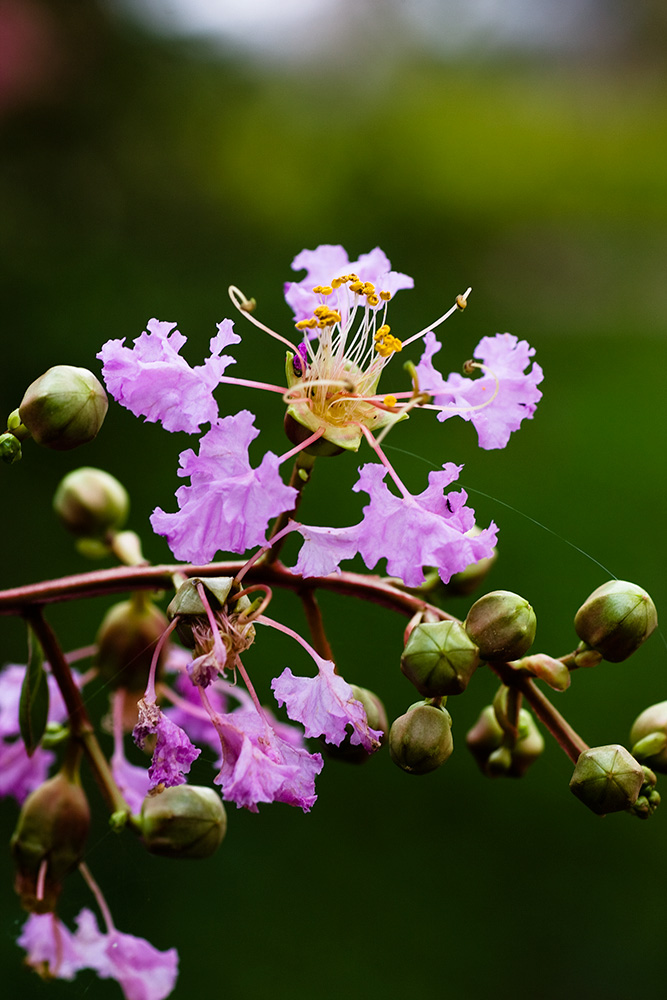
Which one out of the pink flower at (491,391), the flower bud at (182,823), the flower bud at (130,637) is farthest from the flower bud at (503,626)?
the flower bud at (130,637)

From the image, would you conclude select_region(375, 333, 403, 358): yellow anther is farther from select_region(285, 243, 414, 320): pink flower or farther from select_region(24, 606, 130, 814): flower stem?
select_region(24, 606, 130, 814): flower stem

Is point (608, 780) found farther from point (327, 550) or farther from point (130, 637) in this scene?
point (130, 637)

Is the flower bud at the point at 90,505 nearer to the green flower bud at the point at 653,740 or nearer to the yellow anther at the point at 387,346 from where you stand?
the yellow anther at the point at 387,346

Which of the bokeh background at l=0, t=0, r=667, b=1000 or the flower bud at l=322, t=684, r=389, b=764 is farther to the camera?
the bokeh background at l=0, t=0, r=667, b=1000

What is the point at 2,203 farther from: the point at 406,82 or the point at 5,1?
the point at 406,82

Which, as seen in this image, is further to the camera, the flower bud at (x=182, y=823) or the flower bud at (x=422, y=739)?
the flower bud at (x=182, y=823)

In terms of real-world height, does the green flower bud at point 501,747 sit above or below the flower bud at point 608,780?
below

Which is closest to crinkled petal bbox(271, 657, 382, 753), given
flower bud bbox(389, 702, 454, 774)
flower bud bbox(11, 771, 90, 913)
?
flower bud bbox(389, 702, 454, 774)
